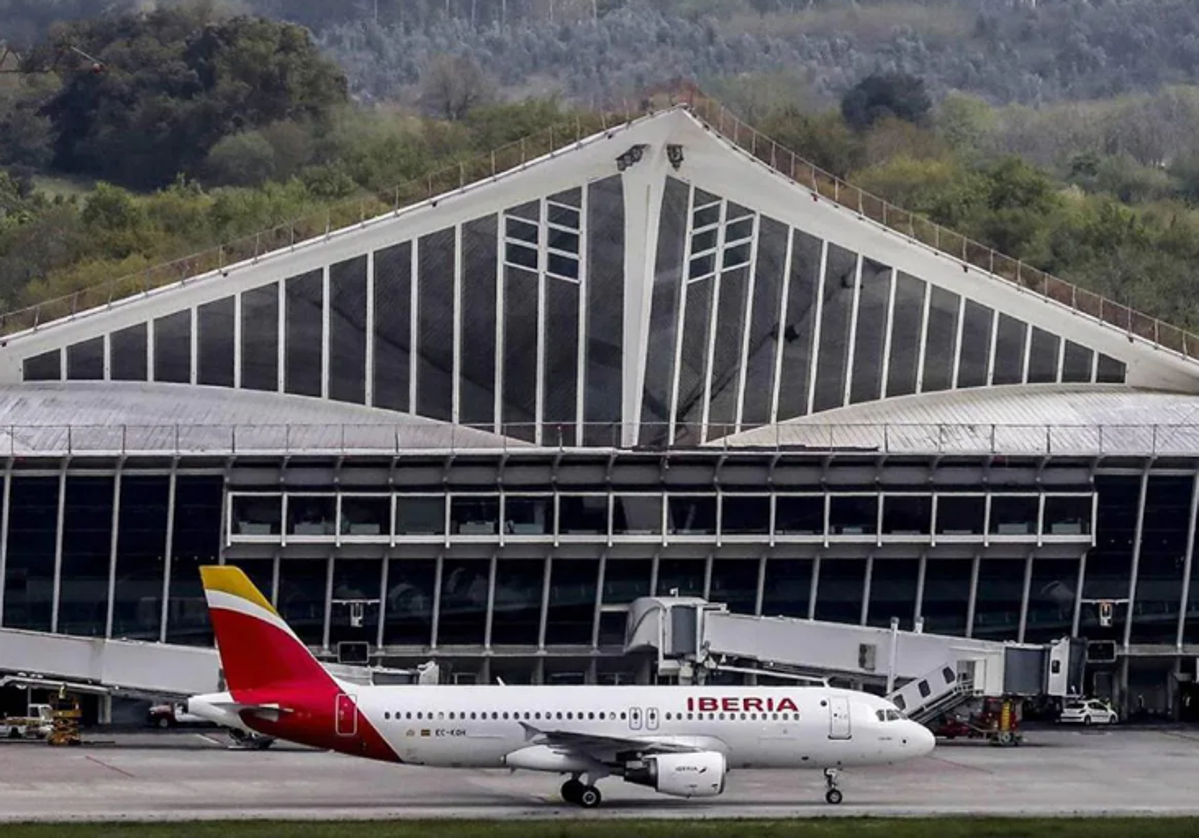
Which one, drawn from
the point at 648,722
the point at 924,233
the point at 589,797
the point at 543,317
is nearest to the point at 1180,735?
the point at 924,233

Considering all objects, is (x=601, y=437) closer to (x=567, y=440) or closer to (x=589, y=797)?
(x=567, y=440)

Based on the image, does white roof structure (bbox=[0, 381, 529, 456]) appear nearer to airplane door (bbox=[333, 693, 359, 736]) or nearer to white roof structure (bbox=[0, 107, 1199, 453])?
white roof structure (bbox=[0, 107, 1199, 453])

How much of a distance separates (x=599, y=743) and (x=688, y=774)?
3175 mm

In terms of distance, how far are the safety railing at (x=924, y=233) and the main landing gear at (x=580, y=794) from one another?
138 ft

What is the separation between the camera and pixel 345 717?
9712cm

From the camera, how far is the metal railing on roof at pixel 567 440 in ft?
406

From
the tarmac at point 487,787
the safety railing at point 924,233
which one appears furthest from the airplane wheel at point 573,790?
the safety railing at point 924,233

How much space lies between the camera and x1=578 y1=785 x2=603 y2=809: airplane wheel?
97562 mm

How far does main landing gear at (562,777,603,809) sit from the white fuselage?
173 cm

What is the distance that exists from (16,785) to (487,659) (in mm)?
30438

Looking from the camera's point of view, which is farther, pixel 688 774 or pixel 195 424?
pixel 195 424

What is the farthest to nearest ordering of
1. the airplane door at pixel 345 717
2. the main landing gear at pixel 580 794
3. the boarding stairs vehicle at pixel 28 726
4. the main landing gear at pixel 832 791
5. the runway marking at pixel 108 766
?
the boarding stairs vehicle at pixel 28 726 → the runway marking at pixel 108 766 → the main landing gear at pixel 832 791 → the main landing gear at pixel 580 794 → the airplane door at pixel 345 717

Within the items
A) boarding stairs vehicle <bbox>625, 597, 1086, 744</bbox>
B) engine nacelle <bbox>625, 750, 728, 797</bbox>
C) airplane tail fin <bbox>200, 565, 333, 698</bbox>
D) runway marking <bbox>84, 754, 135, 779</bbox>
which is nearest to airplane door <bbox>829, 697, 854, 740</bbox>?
engine nacelle <bbox>625, 750, 728, 797</bbox>

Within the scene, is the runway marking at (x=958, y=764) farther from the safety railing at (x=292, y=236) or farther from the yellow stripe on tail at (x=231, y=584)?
the safety railing at (x=292, y=236)
